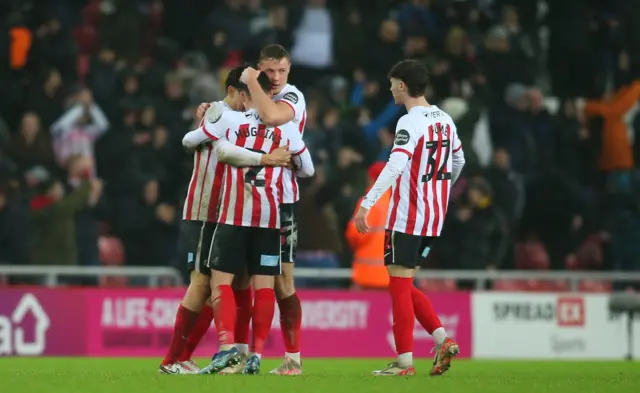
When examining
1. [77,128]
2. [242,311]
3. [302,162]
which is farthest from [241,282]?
[77,128]

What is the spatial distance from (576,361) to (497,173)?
333 cm

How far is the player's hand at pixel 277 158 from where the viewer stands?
34.3ft

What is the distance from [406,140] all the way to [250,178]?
3.93 ft

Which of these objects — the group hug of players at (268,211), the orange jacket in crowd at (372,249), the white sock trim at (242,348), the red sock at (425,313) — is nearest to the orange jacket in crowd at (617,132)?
the orange jacket in crowd at (372,249)

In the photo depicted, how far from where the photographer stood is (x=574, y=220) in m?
20.6

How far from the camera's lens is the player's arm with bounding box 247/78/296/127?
34.0 ft

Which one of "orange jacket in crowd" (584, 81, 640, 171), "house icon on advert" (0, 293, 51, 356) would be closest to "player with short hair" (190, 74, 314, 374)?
"house icon on advert" (0, 293, 51, 356)

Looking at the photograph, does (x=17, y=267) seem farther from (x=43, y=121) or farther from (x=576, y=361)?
(x=576, y=361)

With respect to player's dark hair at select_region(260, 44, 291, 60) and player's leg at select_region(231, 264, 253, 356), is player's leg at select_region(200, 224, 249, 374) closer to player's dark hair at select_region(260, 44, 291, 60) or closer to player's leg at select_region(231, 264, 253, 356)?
player's leg at select_region(231, 264, 253, 356)

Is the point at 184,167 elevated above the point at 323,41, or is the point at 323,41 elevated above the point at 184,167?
the point at 323,41

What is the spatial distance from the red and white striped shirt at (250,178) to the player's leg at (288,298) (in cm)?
16

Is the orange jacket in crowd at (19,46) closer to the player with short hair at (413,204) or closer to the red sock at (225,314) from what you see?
the player with short hair at (413,204)

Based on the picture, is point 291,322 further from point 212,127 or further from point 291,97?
point 291,97

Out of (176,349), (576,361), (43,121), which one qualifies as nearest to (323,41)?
(43,121)
